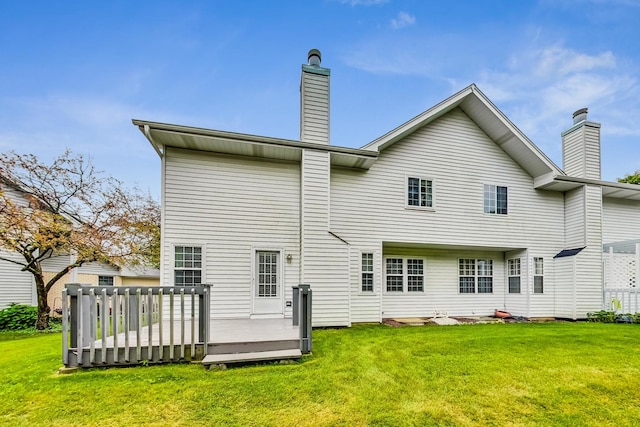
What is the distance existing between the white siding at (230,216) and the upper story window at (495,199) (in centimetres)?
651

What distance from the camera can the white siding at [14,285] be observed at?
1213 cm

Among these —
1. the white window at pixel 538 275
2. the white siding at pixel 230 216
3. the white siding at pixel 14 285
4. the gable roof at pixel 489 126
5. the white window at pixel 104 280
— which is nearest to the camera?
the white siding at pixel 230 216

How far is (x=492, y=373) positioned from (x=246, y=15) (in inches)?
536

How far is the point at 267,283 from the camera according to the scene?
8469 millimetres

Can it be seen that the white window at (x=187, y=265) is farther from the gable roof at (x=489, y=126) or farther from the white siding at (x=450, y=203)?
the gable roof at (x=489, y=126)

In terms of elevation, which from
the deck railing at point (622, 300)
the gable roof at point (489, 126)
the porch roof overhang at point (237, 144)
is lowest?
the deck railing at point (622, 300)

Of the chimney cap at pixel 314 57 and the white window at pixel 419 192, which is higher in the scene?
the chimney cap at pixel 314 57

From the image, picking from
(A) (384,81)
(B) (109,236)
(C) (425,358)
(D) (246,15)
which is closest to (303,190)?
(C) (425,358)

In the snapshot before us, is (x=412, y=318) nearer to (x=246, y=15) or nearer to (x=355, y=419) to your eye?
(x=355, y=419)

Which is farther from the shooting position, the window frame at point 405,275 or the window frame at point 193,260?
the window frame at point 405,275

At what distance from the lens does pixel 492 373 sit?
443 centimetres

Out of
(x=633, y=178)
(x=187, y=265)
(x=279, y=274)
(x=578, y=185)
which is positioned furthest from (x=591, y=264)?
(x=633, y=178)

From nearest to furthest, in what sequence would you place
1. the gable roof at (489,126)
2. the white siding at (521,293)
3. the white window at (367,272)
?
the white window at (367,272), the gable roof at (489,126), the white siding at (521,293)

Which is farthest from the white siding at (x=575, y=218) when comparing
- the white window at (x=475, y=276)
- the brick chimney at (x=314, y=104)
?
the brick chimney at (x=314, y=104)
